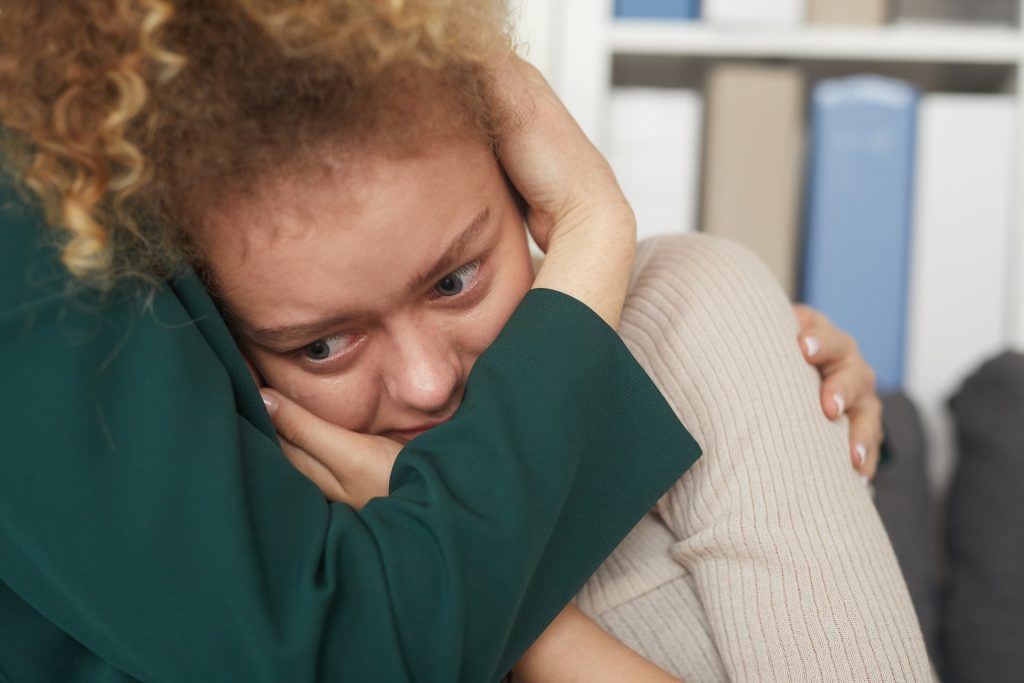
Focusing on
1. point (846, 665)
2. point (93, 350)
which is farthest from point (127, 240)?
point (846, 665)

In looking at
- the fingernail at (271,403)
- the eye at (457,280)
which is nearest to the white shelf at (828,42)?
the eye at (457,280)

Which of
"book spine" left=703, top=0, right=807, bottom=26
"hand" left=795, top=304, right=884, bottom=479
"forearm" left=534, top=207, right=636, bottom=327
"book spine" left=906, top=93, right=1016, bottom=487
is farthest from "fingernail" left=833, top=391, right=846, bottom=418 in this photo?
"book spine" left=703, top=0, right=807, bottom=26

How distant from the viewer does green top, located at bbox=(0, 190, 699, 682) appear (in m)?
0.62

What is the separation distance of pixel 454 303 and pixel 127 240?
26 cm

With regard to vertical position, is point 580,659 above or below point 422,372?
below

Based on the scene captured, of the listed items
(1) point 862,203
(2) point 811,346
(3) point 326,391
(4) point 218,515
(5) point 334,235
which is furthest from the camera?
(1) point 862,203

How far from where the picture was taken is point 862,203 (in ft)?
5.63

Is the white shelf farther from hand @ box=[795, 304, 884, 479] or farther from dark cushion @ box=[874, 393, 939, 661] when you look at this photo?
hand @ box=[795, 304, 884, 479]

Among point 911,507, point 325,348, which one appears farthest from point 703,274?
point 911,507

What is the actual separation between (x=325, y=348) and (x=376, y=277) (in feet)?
0.37

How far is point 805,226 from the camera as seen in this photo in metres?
1.75

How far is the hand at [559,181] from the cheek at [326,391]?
176 mm

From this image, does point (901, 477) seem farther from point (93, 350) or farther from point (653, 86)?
point (93, 350)

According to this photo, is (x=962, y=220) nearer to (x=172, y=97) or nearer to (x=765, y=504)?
(x=765, y=504)
